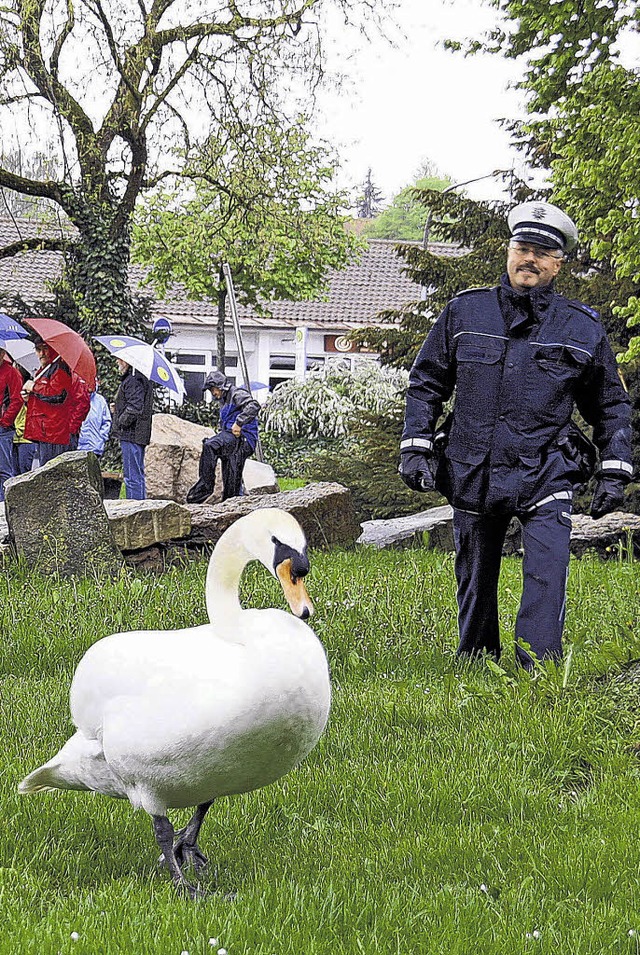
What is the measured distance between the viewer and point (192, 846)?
3.62 m

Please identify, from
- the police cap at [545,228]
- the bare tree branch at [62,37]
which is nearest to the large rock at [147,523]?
the police cap at [545,228]

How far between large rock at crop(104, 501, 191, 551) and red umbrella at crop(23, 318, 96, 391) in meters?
3.39

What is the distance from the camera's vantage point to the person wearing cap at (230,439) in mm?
16328

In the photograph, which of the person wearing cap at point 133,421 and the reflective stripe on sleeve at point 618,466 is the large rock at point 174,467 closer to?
the person wearing cap at point 133,421

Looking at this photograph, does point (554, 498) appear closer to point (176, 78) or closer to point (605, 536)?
point (605, 536)

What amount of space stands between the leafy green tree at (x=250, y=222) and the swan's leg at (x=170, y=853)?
1726cm

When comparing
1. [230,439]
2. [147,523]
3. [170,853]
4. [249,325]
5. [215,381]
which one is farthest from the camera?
[249,325]

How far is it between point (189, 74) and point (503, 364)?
15.8 meters

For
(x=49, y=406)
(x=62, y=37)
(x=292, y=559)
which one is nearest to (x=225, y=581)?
(x=292, y=559)

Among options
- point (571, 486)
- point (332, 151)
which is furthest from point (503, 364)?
point (332, 151)

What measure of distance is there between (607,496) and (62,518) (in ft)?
16.5

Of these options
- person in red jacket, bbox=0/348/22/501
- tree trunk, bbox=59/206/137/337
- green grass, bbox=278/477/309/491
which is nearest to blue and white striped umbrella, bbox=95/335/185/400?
person in red jacket, bbox=0/348/22/501

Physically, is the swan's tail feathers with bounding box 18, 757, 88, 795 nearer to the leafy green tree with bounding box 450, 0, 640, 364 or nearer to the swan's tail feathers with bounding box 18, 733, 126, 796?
the swan's tail feathers with bounding box 18, 733, 126, 796

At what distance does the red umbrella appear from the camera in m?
13.0
